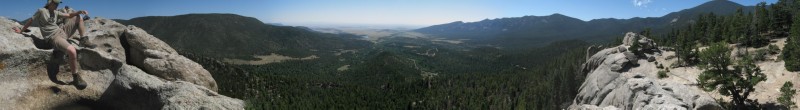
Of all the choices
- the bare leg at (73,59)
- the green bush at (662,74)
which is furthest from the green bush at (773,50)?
the bare leg at (73,59)

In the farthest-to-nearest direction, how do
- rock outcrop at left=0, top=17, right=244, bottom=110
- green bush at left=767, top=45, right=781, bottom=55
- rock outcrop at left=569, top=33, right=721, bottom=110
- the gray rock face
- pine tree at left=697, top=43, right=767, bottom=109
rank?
1. green bush at left=767, top=45, right=781, bottom=55
2. pine tree at left=697, top=43, right=767, bottom=109
3. rock outcrop at left=569, top=33, right=721, bottom=110
4. the gray rock face
5. rock outcrop at left=0, top=17, right=244, bottom=110

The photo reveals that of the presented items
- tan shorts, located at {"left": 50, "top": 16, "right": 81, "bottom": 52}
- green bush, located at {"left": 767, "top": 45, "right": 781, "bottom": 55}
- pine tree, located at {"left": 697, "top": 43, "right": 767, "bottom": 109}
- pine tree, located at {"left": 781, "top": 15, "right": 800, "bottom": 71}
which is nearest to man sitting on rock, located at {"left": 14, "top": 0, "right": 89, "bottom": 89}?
tan shorts, located at {"left": 50, "top": 16, "right": 81, "bottom": 52}

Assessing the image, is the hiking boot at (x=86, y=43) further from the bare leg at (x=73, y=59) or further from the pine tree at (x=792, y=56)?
the pine tree at (x=792, y=56)

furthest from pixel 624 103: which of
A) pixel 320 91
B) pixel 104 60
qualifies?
pixel 320 91

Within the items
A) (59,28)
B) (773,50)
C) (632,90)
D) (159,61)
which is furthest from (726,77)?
(59,28)

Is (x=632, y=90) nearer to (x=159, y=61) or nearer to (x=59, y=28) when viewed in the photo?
(x=159, y=61)

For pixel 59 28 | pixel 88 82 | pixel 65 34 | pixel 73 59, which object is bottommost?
pixel 88 82

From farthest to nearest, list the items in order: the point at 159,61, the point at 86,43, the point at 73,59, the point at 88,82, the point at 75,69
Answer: the point at 159,61 < the point at 86,43 < the point at 88,82 < the point at 75,69 < the point at 73,59

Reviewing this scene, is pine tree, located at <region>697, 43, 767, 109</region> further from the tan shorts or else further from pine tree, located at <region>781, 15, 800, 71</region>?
the tan shorts
